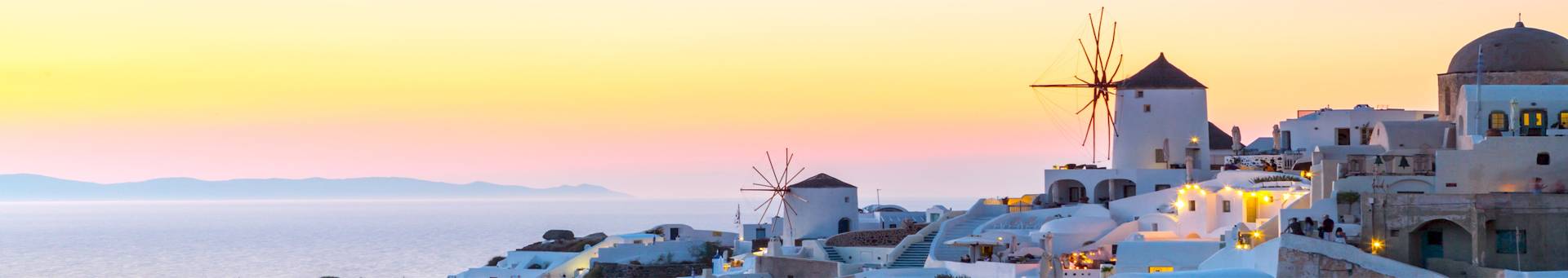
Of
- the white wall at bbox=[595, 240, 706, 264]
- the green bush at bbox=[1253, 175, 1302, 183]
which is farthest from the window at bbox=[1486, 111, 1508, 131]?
the white wall at bbox=[595, 240, 706, 264]

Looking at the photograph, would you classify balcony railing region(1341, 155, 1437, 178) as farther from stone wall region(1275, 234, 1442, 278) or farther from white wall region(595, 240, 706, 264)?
white wall region(595, 240, 706, 264)

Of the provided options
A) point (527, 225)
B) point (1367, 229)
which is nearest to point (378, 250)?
point (527, 225)

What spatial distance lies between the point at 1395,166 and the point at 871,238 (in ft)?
39.1

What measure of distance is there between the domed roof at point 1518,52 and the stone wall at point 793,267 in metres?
13.1

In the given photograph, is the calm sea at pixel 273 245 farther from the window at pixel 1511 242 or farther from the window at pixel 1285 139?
the window at pixel 1511 242

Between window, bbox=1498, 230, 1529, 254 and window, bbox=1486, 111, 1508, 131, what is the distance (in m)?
4.12

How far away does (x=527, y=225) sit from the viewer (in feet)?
558

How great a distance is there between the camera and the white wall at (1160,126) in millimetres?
44312

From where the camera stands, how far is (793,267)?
3753cm

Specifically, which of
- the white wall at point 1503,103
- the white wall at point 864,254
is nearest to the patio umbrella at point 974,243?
the white wall at point 864,254

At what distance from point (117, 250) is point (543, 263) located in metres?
78.8

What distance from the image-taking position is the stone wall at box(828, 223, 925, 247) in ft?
131

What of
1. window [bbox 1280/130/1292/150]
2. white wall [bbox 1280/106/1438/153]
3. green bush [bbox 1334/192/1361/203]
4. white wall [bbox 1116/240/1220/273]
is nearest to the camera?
green bush [bbox 1334/192/1361/203]

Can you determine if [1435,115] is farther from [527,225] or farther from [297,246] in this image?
[527,225]
